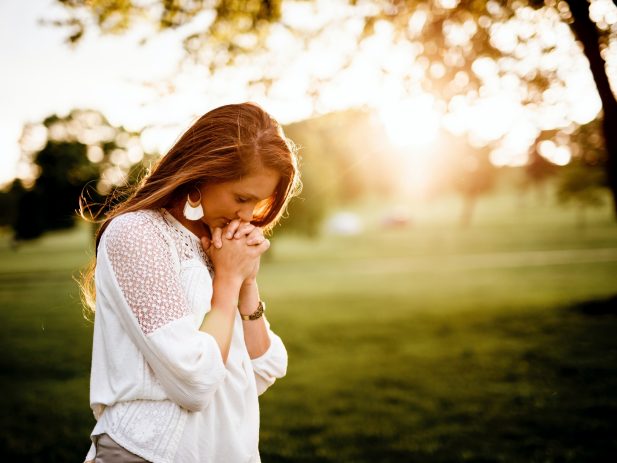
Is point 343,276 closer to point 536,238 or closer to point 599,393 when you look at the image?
point 599,393

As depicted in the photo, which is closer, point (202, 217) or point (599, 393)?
point (202, 217)

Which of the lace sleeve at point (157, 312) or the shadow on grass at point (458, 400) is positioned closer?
the lace sleeve at point (157, 312)

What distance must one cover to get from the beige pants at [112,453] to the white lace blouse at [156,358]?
1.0 inches

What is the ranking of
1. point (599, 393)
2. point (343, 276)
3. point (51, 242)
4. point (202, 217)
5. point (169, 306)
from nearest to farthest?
point (169, 306)
point (202, 217)
point (599, 393)
point (343, 276)
point (51, 242)

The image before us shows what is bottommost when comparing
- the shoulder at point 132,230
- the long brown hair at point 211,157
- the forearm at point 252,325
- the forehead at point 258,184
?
the forearm at point 252,325

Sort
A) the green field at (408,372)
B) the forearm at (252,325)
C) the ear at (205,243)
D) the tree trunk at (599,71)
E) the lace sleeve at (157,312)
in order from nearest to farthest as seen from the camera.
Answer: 1. the lace sleeve at (157,312)
2. the ear at (205,243)
3. the forearm at (252,325)
4. the green field at (408,372)
5. the tree trunk at (599,71)

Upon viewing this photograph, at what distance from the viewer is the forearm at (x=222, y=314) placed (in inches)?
73.3

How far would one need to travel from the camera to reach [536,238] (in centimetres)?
4244

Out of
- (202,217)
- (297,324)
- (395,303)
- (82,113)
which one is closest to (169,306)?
(202,217)

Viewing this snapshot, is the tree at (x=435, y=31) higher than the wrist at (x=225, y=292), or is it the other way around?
the tree at (x=435, y=31)

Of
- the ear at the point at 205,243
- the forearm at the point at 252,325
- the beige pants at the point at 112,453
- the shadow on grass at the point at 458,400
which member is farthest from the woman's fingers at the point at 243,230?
the shadow on grass at the point at 458,400

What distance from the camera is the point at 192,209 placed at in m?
2.11

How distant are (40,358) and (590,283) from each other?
16619mm

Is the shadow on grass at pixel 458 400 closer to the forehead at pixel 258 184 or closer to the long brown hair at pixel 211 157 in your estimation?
the forehead at pixel 258 184
